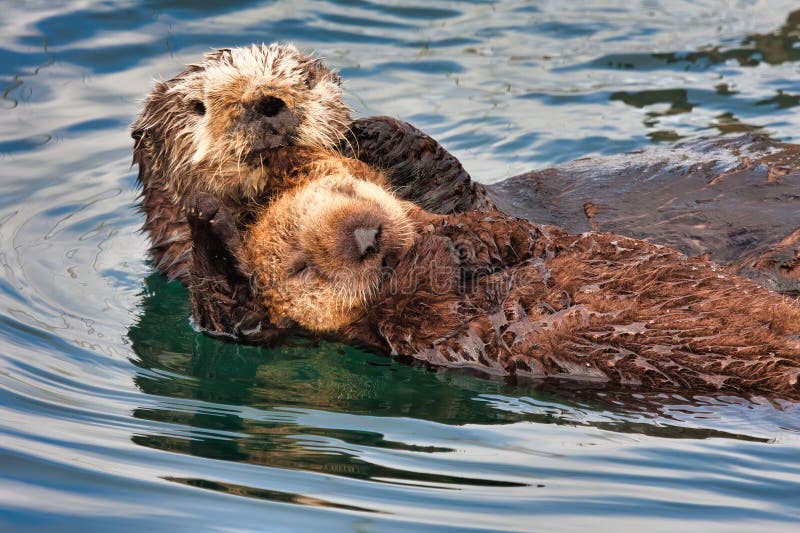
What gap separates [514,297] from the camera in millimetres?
3547

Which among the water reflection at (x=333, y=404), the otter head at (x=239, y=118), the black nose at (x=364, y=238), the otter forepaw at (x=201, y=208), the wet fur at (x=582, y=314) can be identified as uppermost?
the otter head at (x=239, y=118)

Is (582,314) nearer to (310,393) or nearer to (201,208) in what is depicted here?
(310,393)

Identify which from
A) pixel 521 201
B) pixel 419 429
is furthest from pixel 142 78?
pixel 419 429

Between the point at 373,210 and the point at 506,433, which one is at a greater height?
the point at 373,210

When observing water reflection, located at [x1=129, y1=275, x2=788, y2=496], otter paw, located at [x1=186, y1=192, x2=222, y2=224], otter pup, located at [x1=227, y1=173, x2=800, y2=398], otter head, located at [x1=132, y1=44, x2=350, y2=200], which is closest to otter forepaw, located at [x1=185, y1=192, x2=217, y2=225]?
otter paw, located at [x1=186, y1=192, x2=222, y2=224]

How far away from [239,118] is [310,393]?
1078 millimetres

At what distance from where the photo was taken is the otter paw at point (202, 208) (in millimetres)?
3586

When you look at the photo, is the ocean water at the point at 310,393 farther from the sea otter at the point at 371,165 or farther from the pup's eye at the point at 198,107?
the pup's eye at the point at 198,107

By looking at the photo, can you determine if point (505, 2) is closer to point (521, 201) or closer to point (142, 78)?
point (142, 78)

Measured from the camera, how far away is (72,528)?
263 cm

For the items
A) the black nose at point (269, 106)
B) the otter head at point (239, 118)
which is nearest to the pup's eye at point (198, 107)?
the otter head at point (239, 118)

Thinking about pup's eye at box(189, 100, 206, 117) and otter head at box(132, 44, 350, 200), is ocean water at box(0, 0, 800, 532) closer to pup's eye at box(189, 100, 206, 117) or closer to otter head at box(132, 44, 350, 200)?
otter head at box(132, 44, 350, 200)

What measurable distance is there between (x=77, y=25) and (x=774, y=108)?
17.6ft

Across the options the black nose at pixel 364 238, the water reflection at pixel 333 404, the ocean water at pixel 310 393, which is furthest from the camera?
the black nose at pixel 364 238
